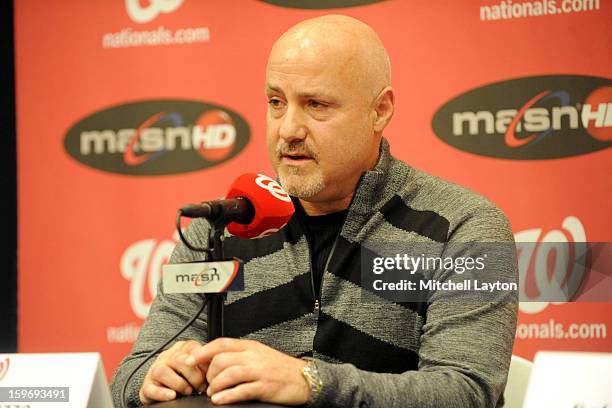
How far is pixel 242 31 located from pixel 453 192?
1719 mm

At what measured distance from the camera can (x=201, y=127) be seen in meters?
3.72

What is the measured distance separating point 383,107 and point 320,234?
384mm

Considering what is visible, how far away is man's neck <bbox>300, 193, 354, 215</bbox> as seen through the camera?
2.37 meters

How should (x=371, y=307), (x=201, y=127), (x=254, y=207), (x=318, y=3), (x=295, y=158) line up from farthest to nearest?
(x=201, y=127) → (x=318, y=3) → (x=295, y=158) → (x=371, y=307) → (x=254, y=207)

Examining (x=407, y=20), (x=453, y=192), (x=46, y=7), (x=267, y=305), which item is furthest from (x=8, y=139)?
(x=453, y=192)

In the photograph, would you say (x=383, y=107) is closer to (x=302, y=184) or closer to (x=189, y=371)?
(x=302, y=184)

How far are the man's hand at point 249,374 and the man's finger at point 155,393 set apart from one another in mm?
99

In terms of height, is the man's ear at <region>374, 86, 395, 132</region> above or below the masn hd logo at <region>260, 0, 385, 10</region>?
below

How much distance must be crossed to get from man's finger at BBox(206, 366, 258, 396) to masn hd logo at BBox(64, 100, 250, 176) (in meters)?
2.19

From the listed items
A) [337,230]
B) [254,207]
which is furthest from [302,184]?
[254,207]

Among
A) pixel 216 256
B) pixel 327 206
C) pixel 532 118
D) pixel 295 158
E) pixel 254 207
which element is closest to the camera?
pixel 216 256

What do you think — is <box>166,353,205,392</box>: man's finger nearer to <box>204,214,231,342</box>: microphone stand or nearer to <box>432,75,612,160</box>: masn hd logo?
<box>204,214,231,342</box>: microphone stand

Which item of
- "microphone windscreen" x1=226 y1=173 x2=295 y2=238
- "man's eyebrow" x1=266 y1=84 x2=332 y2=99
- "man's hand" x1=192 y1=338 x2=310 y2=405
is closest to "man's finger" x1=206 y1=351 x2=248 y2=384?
"man's hand" x1=192 y1=338 x2=310 y2=405

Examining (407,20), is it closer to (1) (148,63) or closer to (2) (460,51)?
(2) (460,51)
